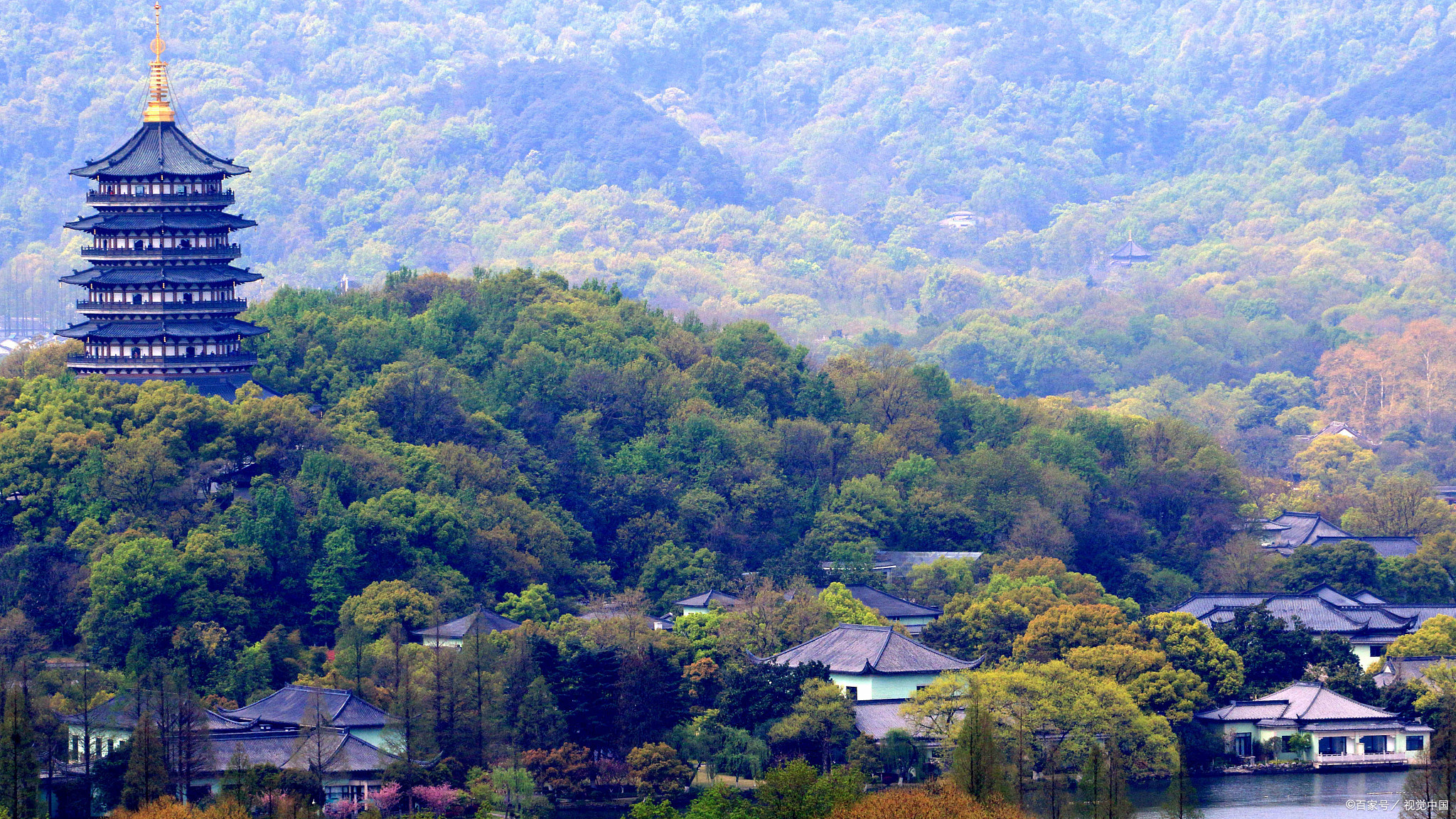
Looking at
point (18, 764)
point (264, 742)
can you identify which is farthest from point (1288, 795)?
point (18, 764)

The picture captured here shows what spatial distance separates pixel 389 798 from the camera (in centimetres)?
4338

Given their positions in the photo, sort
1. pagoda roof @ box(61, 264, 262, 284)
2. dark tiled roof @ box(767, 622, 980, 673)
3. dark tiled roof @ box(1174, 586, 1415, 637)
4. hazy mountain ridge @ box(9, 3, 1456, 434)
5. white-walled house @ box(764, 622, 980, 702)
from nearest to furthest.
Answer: white-walled house @ box(764, 622, 980, 702)
dark tiled roof @ box(767, 622, 980, 673)
dark tiled roof @ box(1174, 586, 1415, 637)
pagoda roof @ box(61, 264, 262, 284)
hazy mountain ridge @ box(9, 3, 1456, 434)

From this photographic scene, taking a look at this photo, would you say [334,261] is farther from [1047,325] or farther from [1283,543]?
[1283,543]

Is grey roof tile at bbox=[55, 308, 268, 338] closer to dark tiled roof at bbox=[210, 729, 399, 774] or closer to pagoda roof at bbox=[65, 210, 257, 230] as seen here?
pagoda roof at bbox=[65, 210, 257, 230]

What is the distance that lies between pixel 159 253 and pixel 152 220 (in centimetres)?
79

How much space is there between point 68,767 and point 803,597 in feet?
58.4

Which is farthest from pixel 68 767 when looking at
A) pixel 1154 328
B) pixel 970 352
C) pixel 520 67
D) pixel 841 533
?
pixel 520 67

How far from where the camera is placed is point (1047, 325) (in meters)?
135

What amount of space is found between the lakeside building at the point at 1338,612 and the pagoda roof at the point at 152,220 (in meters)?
24.7

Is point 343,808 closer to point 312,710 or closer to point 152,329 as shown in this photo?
point 312,710

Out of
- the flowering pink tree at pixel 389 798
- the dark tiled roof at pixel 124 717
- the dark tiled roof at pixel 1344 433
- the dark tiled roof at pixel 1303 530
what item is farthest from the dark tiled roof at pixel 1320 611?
the dark tiled roof at pixel 1344 433

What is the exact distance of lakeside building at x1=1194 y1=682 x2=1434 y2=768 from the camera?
51.1 metres

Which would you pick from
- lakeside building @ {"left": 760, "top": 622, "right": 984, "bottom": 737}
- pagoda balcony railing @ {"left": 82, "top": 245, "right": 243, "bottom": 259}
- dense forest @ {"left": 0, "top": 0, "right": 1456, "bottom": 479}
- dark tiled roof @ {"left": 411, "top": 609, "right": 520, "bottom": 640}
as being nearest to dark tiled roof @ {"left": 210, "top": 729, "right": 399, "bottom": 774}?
dark tiled roof @ {"left": 411, "top": 609, "right": 520, "bottom": 640}

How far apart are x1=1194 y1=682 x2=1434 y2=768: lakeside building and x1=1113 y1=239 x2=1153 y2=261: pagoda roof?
119925 millimetres
